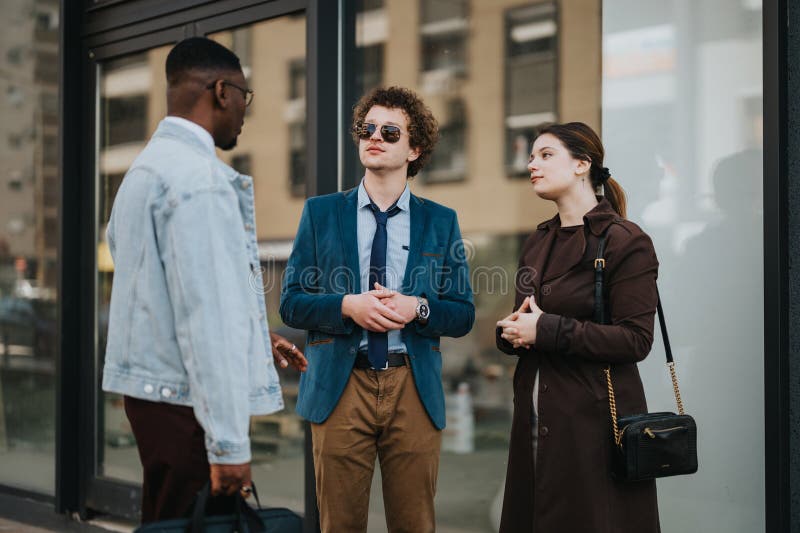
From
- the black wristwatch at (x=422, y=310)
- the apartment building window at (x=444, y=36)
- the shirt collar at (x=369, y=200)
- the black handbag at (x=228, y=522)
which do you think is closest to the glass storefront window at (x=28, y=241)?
the apartment building window at (x=444, y=36)

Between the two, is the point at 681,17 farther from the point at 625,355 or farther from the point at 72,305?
the point at 72,305

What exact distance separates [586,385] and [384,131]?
4.18 feet

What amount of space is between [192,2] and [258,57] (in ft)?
1.92

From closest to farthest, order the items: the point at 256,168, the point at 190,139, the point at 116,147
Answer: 1. the point at 190,139
2. the point at 256,168
3. the point at 116,147

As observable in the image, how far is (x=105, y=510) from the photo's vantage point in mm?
6000

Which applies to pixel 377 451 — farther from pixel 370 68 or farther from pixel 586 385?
pixel 370 68

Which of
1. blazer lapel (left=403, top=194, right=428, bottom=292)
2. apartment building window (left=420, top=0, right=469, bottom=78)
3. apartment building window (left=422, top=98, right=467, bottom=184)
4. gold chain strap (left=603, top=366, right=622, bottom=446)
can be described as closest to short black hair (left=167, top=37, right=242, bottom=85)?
blazer lapel (left=403, top=194, right=428, bottom=292)

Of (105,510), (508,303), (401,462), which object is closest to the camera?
(401,462)

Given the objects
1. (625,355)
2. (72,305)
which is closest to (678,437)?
(625,355)

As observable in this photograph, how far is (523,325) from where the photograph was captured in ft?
10.1

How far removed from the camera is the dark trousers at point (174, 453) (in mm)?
2352

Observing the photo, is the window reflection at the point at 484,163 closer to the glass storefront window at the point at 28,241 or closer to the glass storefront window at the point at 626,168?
the glass storefront window at the point at 626,168

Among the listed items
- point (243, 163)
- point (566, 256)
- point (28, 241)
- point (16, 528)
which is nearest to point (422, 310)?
point (566, 256)

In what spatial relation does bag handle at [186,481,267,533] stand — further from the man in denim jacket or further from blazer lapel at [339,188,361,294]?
blazer lapel at [339,188,361,294]
